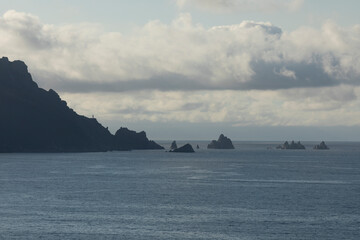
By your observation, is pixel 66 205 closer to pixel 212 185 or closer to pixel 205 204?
pixel 205 204

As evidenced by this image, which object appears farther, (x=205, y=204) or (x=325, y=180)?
(x=325, y=180)

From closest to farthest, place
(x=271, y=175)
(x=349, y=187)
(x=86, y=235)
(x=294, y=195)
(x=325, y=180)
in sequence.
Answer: (x=86, y=235) → (x=294, y=195) → (x=349, y=187) → (x=325, y=180) → (x=271, y=175)

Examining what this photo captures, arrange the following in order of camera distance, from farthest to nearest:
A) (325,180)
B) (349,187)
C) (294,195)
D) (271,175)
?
(271,175), (325,180), (349,187), (294,195)

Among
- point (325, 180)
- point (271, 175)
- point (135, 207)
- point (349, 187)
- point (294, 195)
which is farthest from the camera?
point (271, 175)

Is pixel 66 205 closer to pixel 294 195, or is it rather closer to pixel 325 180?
pixel 294 195

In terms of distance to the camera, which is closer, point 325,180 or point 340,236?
Result: point 340,236

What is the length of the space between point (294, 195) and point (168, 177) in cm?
5921

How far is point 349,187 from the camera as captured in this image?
15525cm

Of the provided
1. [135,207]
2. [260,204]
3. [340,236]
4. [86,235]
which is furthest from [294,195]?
[86,235]

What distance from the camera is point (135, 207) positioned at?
10994 centimetres

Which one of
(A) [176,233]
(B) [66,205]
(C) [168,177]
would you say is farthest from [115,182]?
(A) [176,233]

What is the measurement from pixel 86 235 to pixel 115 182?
272ft

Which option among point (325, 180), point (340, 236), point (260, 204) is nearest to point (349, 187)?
point (325, 180)

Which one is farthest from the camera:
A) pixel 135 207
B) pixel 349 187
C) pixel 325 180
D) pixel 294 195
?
pixel 325 180
